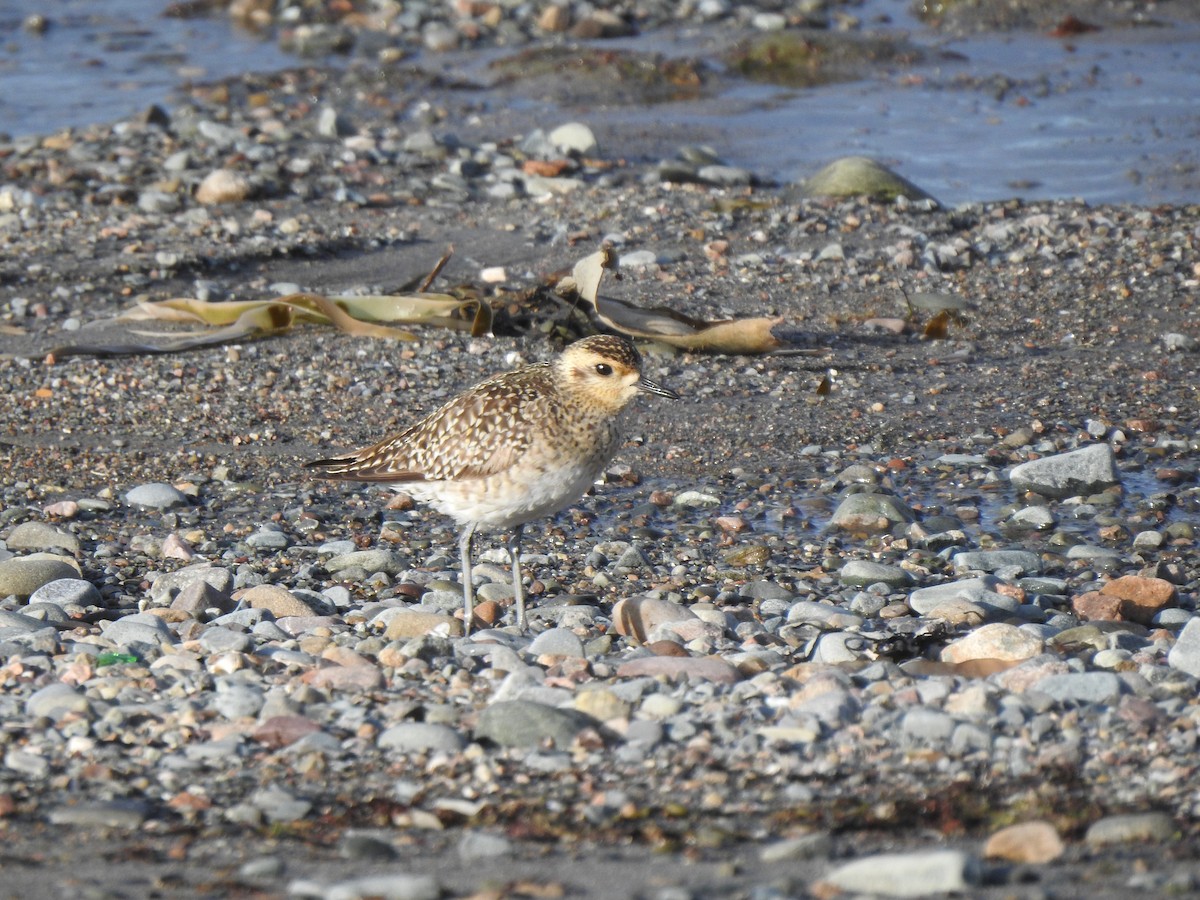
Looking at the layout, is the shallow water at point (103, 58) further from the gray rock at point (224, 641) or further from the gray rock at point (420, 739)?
the gray rock at point (420, 739)

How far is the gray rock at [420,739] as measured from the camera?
5.31 metres

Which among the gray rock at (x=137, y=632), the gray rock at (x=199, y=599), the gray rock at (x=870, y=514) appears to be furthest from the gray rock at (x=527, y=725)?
the gray rock at (x=870, y=514)

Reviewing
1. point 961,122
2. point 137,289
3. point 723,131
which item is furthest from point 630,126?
point 137,289

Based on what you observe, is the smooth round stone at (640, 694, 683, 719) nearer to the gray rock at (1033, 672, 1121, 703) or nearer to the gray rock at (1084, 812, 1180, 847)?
the gray rock at (1033, 672, 1121, 703)

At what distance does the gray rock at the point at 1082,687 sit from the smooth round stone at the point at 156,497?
4597 mm

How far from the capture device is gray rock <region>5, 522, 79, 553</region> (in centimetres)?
778

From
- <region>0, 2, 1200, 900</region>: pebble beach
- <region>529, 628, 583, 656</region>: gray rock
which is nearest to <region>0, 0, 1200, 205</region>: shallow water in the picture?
<region>0, 2, 1200, 900</region>: pebble beach

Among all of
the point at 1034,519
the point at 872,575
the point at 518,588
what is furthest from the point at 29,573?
the point at 1034,519

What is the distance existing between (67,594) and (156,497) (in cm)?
137

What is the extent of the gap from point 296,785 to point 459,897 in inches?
38.1

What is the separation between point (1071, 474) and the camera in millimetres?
8500

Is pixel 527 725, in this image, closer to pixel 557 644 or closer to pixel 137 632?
pixel 557 644

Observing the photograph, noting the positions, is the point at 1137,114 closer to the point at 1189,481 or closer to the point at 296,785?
the point at 1189,481

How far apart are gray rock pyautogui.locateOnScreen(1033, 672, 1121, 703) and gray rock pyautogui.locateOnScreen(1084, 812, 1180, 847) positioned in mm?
922
